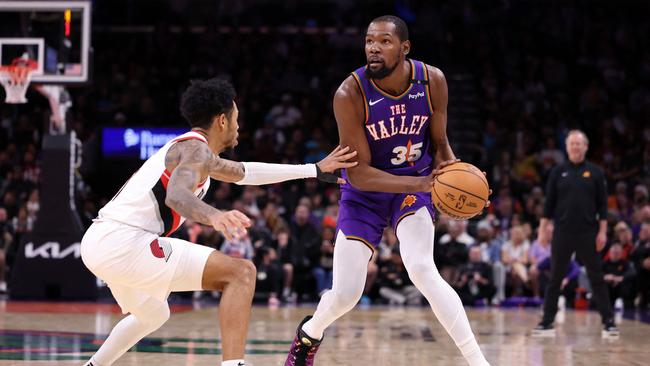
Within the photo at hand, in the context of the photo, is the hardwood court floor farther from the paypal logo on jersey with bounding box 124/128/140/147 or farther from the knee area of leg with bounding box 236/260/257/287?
the paypal logo on jersey with bounding box 124/128/140/147

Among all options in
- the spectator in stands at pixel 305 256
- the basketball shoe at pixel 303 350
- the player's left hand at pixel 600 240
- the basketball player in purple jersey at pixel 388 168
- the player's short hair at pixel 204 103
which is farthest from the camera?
the spectator in stands at pixel 305 256

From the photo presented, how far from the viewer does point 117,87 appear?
64.0ft

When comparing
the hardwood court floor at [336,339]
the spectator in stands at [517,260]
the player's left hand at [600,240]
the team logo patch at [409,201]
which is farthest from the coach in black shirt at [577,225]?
the spectator in stands at [517,260]

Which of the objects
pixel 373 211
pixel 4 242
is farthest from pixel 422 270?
pixel 4 242

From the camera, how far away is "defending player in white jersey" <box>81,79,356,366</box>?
495 centimetres

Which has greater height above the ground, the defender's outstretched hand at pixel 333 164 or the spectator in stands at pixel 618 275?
the defender's outstretched hand at pixel 333 164

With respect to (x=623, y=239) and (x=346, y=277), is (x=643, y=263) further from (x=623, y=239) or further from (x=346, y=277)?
(x=346, y=277)

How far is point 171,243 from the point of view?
204 inches

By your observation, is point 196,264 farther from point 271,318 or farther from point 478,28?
point 478,28

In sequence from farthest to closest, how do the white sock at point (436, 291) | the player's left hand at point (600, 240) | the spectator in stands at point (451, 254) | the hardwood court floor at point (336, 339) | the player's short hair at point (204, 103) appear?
the spectator in stands at point (451, 254), the player's left hand at point (600, 240), the hardwood court floor at point (336, 339), the white sock at point (436, 291), the player's short hair at point (204, 103)

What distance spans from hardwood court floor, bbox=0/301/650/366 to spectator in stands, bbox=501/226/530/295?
2156 mm

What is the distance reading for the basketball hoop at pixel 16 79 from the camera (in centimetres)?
1229

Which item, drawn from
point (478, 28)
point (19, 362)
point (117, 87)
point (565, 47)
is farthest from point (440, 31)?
point (19, 362)

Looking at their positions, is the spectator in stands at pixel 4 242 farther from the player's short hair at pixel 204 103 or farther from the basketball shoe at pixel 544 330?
the player's short hair at pixel 204 103
